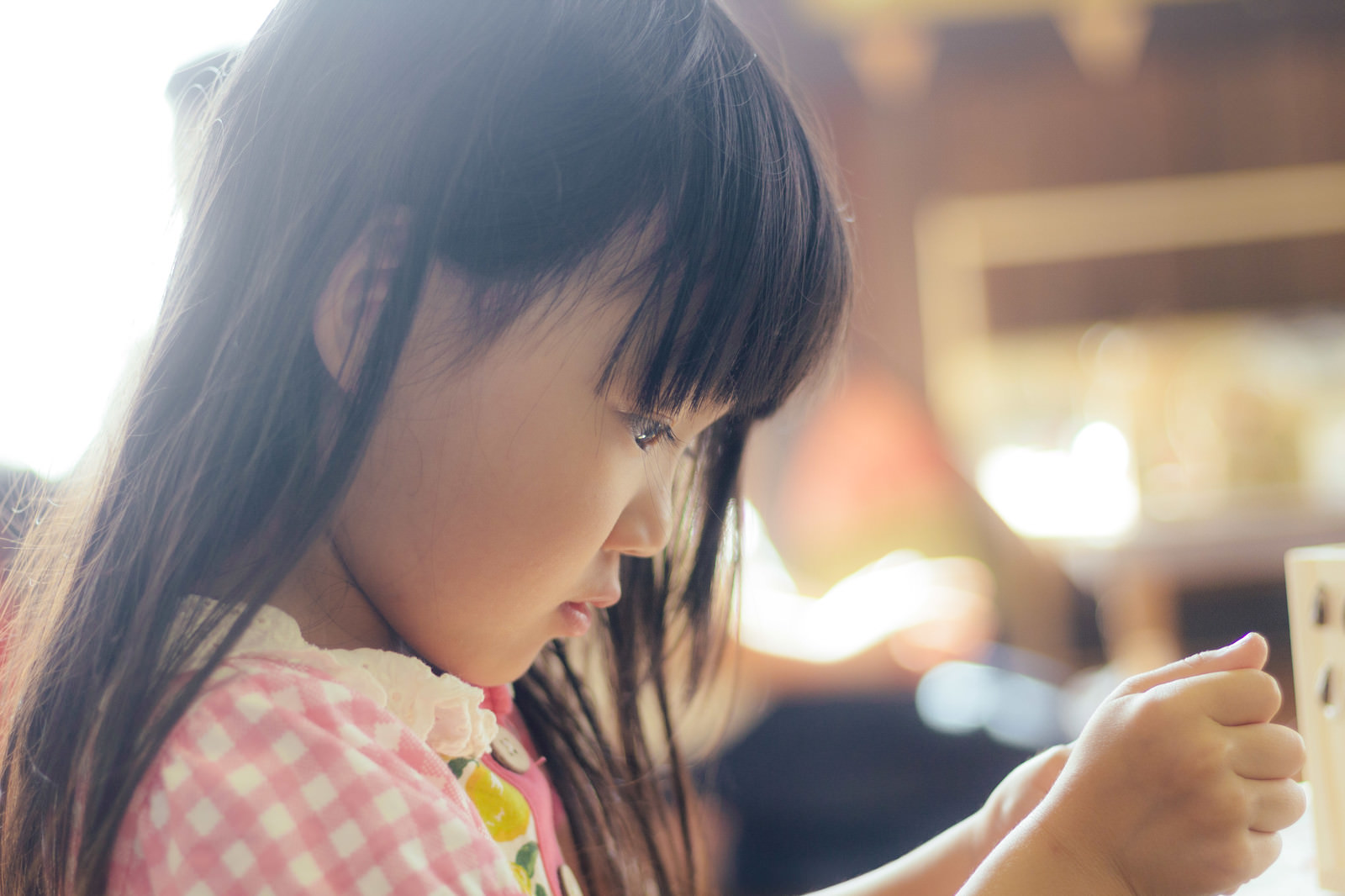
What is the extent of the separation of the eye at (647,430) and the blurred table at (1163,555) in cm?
159

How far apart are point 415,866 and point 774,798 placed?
29.2 inches

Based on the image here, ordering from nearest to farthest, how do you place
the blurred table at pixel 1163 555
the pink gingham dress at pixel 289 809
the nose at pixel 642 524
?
the pink gingham dress at pixel 289 809 → the nose at pixel 642 524 → the blurred table at pixel 1163 555

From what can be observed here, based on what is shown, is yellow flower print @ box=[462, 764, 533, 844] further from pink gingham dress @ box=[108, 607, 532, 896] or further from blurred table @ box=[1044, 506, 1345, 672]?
blurred table @ box=[1044, 506, 1345, 672]

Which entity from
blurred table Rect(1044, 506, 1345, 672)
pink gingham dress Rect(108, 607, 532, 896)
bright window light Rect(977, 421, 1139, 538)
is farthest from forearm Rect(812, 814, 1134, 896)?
bright window light Rect(977, 421, 1139, 538)

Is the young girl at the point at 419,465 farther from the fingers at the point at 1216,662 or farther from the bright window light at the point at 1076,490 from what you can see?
the bright window light at the point at 1076,490

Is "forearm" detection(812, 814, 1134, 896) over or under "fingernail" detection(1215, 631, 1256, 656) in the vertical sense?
under

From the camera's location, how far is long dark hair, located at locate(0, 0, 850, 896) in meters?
0.34

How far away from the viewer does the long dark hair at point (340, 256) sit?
0.34 m

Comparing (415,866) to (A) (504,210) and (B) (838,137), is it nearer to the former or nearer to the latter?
(A) (504,210)

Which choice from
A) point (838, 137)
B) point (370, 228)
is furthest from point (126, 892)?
point (838, 137)

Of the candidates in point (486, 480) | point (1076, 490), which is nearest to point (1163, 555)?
point (1076, 490)

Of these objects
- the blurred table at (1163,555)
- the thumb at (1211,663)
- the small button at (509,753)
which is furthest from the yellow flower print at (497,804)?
the blurred table at (1163,555)

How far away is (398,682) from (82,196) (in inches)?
26.8

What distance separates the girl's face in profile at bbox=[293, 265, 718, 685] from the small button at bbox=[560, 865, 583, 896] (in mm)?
155
